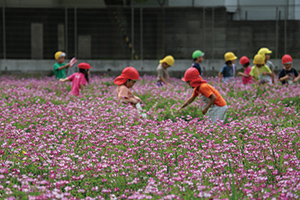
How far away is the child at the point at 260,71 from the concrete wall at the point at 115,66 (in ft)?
31.1

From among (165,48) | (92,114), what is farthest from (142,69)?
(92,114)

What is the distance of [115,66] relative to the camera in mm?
23375

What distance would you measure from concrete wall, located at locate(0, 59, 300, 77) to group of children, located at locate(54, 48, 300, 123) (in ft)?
25.3

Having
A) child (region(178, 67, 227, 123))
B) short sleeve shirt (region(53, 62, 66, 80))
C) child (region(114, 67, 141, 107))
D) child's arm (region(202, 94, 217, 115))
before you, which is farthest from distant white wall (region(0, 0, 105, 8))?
child's arm (region(202, 94, 217, 115))

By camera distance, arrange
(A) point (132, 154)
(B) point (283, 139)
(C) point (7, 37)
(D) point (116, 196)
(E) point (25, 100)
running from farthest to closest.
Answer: (C) point (7, 37) < (E) point (25, 100) < (B) point (283, 139) < (A) point (132, 154) < (D) point (116, 196)

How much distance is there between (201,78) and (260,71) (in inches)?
229

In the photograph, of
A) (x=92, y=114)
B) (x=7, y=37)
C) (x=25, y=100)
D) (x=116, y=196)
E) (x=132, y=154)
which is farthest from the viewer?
(x=7, y=37)

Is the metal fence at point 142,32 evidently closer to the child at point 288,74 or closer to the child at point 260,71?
the child at point 288,74

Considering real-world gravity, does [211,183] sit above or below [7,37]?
below

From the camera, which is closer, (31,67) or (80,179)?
(80,179)

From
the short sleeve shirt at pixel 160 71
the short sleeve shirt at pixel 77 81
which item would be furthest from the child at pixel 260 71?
the short sleeve shirt at pixel 77 81

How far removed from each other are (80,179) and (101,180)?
0.73 feet

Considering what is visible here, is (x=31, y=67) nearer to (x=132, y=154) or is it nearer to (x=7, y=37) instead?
(x=7, y=37)

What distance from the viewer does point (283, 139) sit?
586 centimetres
